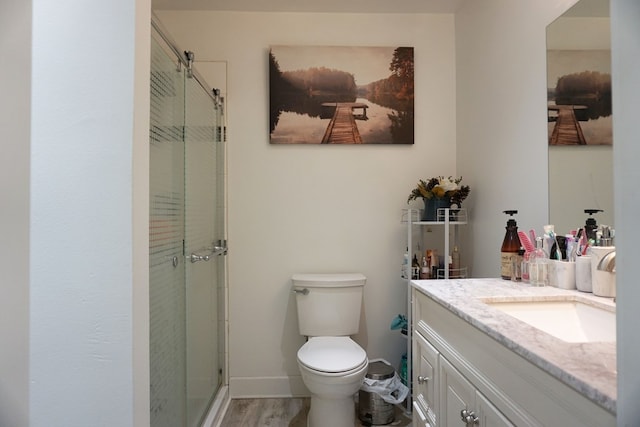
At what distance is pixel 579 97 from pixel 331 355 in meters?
1.53

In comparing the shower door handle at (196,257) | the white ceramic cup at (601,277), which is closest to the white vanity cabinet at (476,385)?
the white ceramic cup at (601,277)

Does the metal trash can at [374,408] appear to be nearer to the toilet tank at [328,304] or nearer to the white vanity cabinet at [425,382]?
the toilet tank at [328,304]

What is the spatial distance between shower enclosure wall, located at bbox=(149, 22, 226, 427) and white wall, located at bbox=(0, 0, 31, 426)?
46 cm

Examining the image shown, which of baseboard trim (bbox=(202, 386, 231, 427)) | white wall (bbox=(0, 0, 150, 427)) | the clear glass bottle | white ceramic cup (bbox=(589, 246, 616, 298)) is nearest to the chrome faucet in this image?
white ceramic cup (bbox=(589, 246, 616, 298))

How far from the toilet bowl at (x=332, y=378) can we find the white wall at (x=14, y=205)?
1.16 m

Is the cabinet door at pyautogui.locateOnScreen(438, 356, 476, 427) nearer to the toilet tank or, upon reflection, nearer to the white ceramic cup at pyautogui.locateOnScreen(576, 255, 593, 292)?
the white ceramic cup at pyautogui.locateOnScreen(576, 255, 593, 292)

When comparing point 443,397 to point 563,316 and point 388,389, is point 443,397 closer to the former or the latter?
point 563,316

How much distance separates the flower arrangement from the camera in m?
2.13

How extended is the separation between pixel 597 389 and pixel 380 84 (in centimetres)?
215

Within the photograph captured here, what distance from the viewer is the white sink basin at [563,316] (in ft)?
3.46

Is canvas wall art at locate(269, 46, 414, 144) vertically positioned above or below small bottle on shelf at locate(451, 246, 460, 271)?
above

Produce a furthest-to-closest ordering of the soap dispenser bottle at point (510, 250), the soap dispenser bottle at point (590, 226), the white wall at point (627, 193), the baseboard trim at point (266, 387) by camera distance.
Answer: the baseboard trim at point (266, 387) → the soap dispenser bottle at point (510, 250) → the soap dispenser bottle at point (590, 226) → the white wall at point (627, 193)

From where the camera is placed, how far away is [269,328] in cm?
238

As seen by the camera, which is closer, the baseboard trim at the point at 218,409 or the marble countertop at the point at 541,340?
the marble countertop at the point at 541,340
